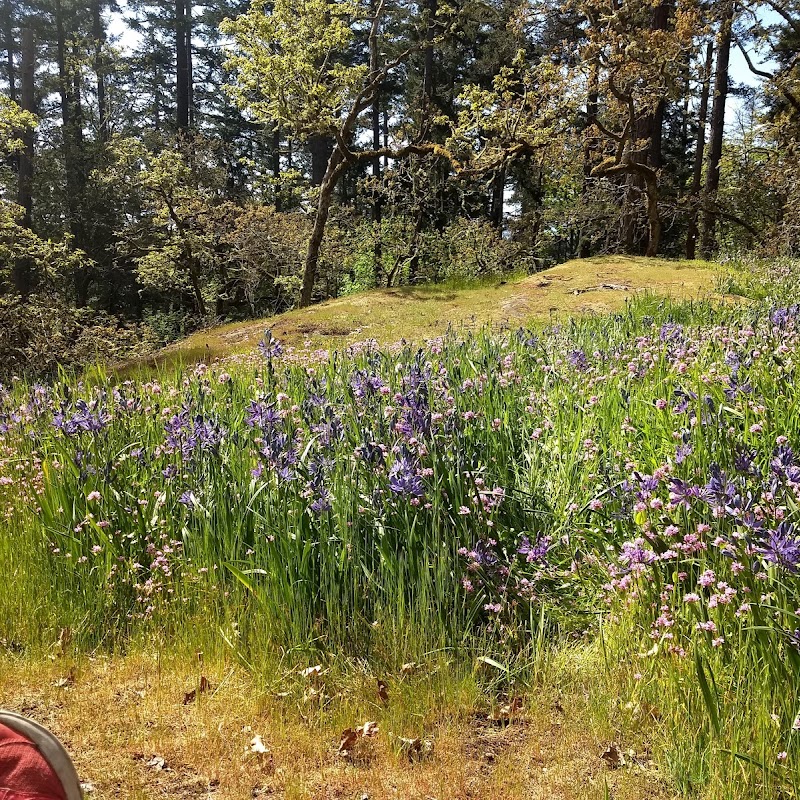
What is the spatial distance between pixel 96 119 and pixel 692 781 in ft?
116

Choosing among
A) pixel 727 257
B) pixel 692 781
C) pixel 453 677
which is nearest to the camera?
pixel 692 781

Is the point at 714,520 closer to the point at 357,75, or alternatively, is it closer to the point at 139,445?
the point at 139,445

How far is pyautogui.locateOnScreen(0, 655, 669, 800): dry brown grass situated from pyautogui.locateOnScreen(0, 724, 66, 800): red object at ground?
1.97 ft

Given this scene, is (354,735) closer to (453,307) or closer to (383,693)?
(383,693)

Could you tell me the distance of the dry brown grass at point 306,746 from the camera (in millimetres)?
1999

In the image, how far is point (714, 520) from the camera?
2070 millimetres

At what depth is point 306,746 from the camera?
2.19 m

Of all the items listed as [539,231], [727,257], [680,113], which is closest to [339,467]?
[727,257]

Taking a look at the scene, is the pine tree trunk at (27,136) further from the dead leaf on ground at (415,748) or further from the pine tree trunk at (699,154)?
the dead leaf on ground at (415,748)

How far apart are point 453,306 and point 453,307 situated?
0.30 feet

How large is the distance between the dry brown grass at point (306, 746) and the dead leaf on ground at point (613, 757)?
0.06 ft

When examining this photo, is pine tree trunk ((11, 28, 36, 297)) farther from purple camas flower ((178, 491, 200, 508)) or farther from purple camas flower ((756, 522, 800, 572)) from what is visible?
purple camas flower ((756, 522, 800, 572))

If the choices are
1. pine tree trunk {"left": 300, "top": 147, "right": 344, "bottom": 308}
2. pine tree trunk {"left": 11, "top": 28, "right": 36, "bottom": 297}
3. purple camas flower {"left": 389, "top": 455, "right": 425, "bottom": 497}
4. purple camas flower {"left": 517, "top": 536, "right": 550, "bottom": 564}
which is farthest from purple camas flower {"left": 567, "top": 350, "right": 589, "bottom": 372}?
pine tree trunk {"left": 11, "top": 28, "right": 36, "bottom": 297}

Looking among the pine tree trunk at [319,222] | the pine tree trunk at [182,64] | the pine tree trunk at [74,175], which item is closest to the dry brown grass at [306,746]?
the pine tree trunk at [319,222]
